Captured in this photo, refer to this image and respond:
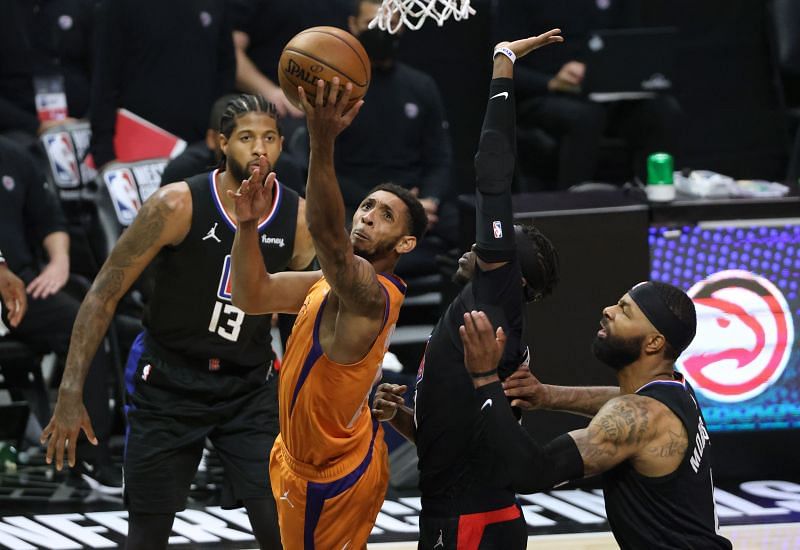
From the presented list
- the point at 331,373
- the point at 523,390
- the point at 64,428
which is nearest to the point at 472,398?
the point at 523,390

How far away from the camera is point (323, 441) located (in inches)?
170

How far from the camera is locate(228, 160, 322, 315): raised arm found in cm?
400

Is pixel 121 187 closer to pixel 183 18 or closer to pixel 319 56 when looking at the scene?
pixel 183 18

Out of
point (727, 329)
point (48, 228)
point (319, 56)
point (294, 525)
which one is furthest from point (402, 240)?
point (48, 228)

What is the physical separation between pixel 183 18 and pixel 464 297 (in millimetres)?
3910

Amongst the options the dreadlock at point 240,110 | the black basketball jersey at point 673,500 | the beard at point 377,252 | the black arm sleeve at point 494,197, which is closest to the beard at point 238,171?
the dreadlock at point 240,110

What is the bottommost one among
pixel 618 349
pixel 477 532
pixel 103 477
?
pixel 103 477

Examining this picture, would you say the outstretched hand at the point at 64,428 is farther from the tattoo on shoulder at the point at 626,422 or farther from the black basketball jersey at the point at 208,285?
the tattoo on shoulder at the point at 626,422

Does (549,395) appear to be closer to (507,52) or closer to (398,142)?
(507,52)

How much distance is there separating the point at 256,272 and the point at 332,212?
0.60 meters

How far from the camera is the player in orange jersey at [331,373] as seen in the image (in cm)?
414

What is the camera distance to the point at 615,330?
4.28 meters

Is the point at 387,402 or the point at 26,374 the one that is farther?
the point at 26,374

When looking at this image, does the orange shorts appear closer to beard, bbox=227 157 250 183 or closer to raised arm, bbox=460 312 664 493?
raised arm, bbox=460 312 664 493
